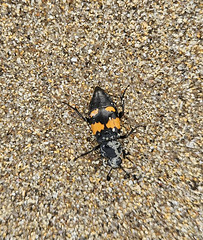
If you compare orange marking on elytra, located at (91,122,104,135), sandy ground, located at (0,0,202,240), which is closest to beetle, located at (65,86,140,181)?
orange marking on elytra, located at (91,122,104,135)

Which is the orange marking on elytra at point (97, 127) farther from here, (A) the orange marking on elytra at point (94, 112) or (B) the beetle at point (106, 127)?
(A) the orange marking on elytra at point (94, 112)

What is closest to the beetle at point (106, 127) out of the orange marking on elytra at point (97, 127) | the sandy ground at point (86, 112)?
the orange marking on elytra at point (97, 127)

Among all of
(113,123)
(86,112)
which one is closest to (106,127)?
(113,123)

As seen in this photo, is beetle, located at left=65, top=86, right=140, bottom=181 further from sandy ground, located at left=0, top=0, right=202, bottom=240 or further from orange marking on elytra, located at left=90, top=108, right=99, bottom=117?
sandy ground, located at left=0, top=0, right=202, bottom=240

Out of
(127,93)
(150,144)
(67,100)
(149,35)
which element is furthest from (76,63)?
(150,144)

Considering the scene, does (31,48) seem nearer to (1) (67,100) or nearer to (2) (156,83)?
(1) (67,100)
